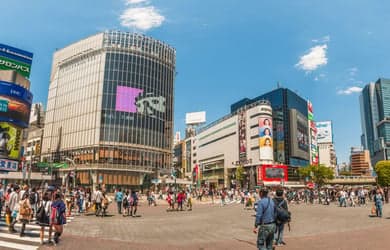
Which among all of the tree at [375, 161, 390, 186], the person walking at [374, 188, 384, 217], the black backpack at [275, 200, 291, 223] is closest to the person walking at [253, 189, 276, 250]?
the black backpack at [275, 200, 291, 223]

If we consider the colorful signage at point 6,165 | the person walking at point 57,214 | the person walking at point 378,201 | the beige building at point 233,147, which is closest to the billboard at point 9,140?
the colorful signage at point 6,165

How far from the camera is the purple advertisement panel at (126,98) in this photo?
258 feet

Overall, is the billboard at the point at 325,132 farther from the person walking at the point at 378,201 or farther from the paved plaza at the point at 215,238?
the paved plaza at the point at 215,238

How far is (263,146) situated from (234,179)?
18.1 metres

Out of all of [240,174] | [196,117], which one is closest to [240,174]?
[240,174]

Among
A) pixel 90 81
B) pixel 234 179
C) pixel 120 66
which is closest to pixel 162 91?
pixel 120 66

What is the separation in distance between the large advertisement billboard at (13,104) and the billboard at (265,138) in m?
62.6

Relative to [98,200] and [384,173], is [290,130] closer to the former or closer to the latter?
[384,173]

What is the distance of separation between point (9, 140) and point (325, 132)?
151381 millimetres

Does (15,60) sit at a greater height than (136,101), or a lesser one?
lesser

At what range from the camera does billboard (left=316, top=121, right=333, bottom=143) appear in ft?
514

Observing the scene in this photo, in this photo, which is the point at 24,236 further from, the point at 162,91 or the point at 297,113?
the point at 297,113

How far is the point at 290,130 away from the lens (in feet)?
342

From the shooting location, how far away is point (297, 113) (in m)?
107
